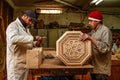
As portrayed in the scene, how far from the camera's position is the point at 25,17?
2895mm

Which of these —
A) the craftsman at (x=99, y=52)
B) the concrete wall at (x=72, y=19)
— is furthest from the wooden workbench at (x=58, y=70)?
the concrete wall at (x=72, y=19)

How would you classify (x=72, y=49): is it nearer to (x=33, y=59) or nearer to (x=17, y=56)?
(x=33, y=59)

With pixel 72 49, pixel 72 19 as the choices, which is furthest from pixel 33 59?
pixel 72 19

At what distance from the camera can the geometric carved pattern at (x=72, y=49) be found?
249 centimetres

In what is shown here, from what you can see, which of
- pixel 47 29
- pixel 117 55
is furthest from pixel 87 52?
pixel 47 29

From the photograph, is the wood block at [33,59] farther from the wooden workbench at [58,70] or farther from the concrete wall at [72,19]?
the concrete wall at [72,19]

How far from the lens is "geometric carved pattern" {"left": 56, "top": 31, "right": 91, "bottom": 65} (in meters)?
2.49

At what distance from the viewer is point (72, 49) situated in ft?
8.27

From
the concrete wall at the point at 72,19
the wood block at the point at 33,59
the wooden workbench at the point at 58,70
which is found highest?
the concrete wall at the point at 72,19

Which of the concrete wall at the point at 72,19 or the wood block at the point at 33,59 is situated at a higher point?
the concrete wall at the point at 72,19

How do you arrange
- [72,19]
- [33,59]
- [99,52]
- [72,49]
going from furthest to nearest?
[72,19], [99,52], [72,49], [33,59]

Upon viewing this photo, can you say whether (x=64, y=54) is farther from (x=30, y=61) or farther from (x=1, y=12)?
(x=1, y=12)

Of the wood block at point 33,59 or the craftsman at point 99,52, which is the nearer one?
the wood block at point 33,59

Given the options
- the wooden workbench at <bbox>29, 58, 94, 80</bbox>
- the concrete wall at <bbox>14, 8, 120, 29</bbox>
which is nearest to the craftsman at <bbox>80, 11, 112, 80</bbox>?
the wooden workbench at <bbox>29, 58, 94, 80</bbox>
